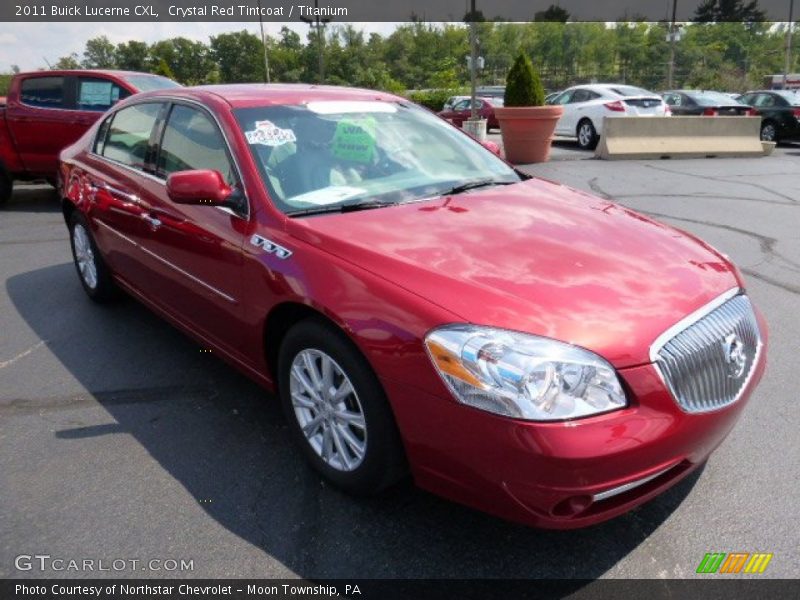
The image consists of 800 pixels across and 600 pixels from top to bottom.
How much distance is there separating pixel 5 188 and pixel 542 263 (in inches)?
365

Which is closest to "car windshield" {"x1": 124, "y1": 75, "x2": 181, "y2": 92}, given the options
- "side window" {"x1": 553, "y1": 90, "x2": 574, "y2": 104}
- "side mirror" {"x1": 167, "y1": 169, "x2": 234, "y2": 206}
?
"side mirror" {"x1": 167, "y1": 169, "x2": 234, "y2": 206}

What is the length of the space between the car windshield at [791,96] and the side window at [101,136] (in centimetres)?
1687

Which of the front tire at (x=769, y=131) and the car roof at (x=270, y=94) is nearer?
the car roof at (x=270, y=94)

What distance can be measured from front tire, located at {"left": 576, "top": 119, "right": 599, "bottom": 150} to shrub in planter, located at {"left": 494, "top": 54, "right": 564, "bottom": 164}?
3.12m

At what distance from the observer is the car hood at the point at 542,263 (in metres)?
2.09

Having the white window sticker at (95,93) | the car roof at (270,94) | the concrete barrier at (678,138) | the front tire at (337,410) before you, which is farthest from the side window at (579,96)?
the front tire at (337,410)

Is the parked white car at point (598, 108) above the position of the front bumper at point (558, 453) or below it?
above

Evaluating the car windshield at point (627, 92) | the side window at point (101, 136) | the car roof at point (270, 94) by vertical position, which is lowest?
the side window at point (101, 136)

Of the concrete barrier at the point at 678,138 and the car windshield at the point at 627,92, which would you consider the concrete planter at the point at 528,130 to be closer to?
the concrete barrier at the point at 678,138

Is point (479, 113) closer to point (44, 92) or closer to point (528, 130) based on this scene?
point (528, 130)

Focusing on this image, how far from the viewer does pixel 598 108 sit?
14727 millimetres

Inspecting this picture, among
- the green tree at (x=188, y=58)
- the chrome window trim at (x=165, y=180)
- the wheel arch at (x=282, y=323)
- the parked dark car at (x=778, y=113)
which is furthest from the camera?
the green tree at (x=188, y=58)

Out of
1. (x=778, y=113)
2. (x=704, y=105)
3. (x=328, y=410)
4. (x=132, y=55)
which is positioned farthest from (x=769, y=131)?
(x=132, y=55)

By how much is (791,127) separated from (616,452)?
17396 millimetres
